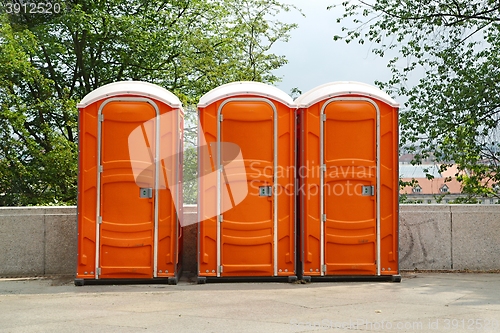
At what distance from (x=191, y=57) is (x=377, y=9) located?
890 cm

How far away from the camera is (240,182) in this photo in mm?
8203

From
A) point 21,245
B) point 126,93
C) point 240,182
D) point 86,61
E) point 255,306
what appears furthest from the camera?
point 86,61

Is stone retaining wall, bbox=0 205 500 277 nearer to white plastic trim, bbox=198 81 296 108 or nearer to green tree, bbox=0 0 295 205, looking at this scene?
white plastic trim, bbox=198 81 296 108

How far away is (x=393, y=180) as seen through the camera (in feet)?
27.5

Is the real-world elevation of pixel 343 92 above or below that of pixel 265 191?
above

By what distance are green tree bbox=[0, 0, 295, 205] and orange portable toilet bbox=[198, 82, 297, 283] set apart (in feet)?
36.9

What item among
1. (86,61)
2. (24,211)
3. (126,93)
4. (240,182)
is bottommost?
(24,211)

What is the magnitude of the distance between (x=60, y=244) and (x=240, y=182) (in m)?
2.71

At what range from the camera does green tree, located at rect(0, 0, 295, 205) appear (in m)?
18.8

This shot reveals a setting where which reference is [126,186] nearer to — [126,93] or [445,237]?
[126,93]

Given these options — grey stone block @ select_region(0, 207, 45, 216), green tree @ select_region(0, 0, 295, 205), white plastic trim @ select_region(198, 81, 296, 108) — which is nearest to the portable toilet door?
white plastic trim @ select_region(198, 81, 296, 108)

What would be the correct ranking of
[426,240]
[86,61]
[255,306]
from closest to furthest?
[255,306] < [426,240] < [86,61]

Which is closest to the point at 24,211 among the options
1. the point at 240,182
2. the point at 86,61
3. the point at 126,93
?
the point at 126,93

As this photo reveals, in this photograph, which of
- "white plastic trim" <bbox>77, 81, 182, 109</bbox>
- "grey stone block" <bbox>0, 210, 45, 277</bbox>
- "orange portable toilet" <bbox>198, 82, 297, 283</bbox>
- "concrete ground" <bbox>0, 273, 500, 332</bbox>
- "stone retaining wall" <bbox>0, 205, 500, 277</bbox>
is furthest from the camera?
"stone retaining wall" <bbox>0, 205, 500, 277</bbox>
